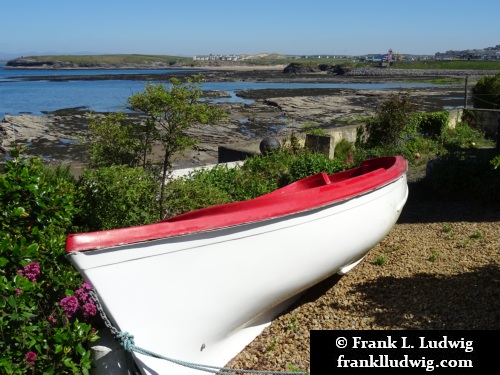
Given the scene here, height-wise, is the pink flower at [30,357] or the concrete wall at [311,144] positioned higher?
the concrete wall at [311,144]

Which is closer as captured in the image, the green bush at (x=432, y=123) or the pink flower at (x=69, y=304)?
the pink flower at (x=69, y=304)

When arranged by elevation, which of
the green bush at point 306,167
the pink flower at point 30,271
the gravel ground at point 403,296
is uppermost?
the pink flower at point 30,271

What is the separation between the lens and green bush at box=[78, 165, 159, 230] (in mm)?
6109

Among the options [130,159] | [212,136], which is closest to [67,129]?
[212,136]

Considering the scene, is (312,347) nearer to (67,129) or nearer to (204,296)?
(204,296)

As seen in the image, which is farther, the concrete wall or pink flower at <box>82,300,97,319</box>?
the concrete wall

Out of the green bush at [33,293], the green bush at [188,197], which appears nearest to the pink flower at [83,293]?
the green bush at [33,293]

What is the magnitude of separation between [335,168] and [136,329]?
23.9 feet

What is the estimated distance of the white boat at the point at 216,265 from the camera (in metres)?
3.76

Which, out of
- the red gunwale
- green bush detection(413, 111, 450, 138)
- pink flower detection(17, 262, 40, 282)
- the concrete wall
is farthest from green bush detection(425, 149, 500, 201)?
pink flower detection(17, 262, 40, 282)

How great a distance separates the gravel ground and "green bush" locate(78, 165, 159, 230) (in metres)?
2.14

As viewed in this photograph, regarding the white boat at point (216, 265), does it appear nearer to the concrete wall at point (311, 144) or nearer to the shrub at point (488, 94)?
the concrete wall at point (311, 144)

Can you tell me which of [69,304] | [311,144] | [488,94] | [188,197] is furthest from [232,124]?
[69,304]

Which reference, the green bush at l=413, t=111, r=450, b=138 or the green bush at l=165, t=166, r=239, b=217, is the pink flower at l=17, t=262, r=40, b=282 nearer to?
the green bush at l=165, t=166, r=239, b=217
